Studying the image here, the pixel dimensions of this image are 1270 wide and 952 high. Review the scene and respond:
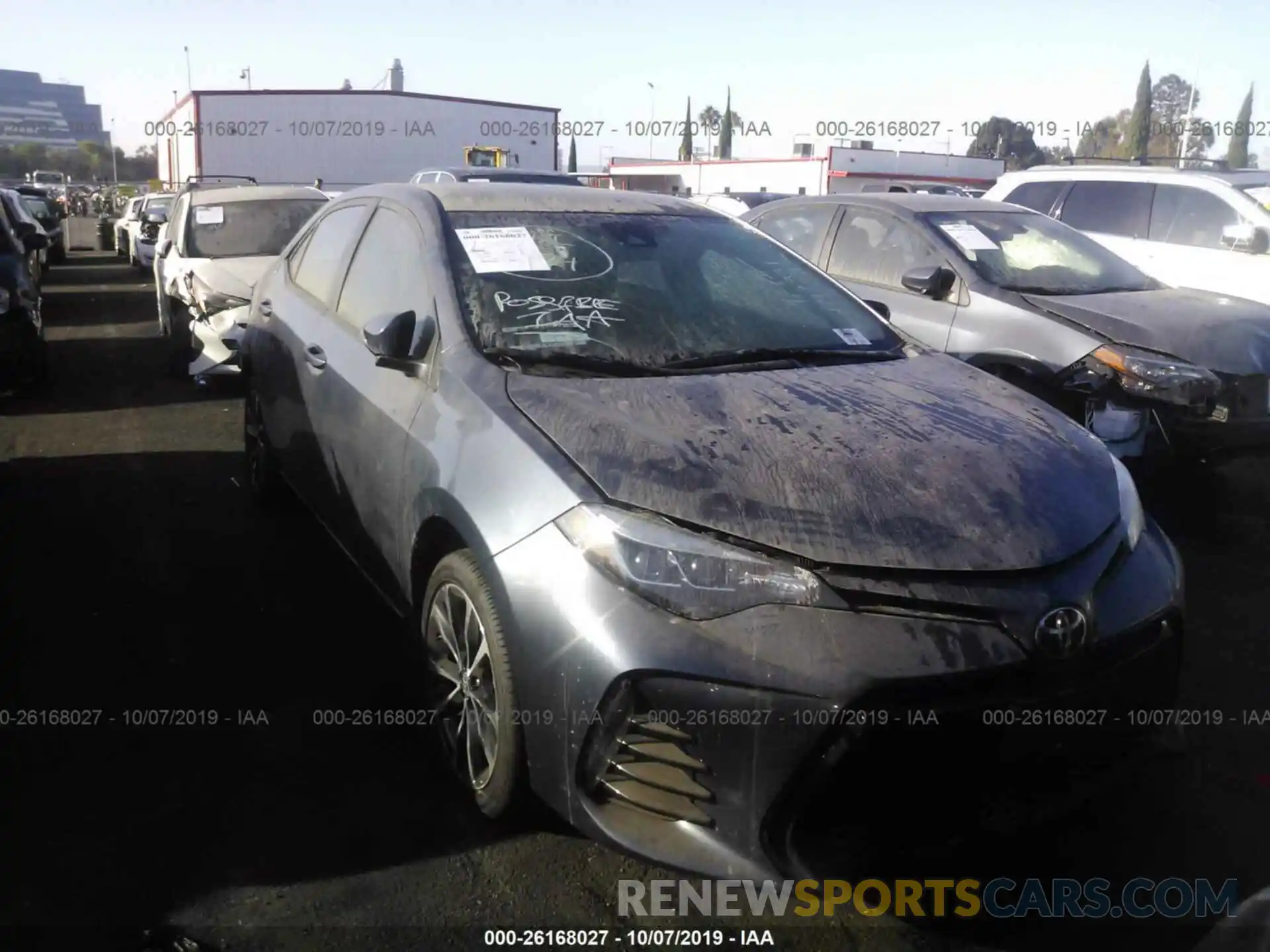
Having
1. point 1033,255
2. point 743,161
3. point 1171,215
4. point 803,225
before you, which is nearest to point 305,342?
point 803,225

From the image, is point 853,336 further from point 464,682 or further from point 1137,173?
point 1137,173

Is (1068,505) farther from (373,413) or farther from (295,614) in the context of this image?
(295,614)

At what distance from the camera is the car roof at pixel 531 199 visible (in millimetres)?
3764

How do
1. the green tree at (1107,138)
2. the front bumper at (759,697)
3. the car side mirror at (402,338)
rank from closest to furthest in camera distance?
1. the front bumper at (759,697)
2. the car side mirror at (402,338)
3. the green tree at (1107,138)

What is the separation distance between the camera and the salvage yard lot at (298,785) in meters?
2.53

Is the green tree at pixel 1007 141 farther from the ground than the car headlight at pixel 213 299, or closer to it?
farther from the ground

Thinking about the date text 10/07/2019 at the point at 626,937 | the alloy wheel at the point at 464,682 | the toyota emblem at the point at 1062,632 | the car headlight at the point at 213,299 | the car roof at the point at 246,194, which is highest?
the car roof at the point at 246,194

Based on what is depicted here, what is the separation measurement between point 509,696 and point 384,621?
1.74 meters

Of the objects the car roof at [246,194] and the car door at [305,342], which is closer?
the car door at [305,342]

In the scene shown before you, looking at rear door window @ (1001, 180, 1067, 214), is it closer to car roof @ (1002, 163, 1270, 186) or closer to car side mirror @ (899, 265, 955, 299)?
car roof @ (1002, 163, 1270, 186)

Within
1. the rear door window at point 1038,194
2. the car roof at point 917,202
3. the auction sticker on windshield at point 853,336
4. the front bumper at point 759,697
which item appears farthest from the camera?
the rear door window at point 1038,194

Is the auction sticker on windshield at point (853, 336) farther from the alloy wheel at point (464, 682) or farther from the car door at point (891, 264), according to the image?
the car door at point (891, 264)

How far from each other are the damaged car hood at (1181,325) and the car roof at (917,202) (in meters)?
1.03

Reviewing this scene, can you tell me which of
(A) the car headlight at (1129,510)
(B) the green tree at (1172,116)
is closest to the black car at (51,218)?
(A) the car headlight at (1129,510)
